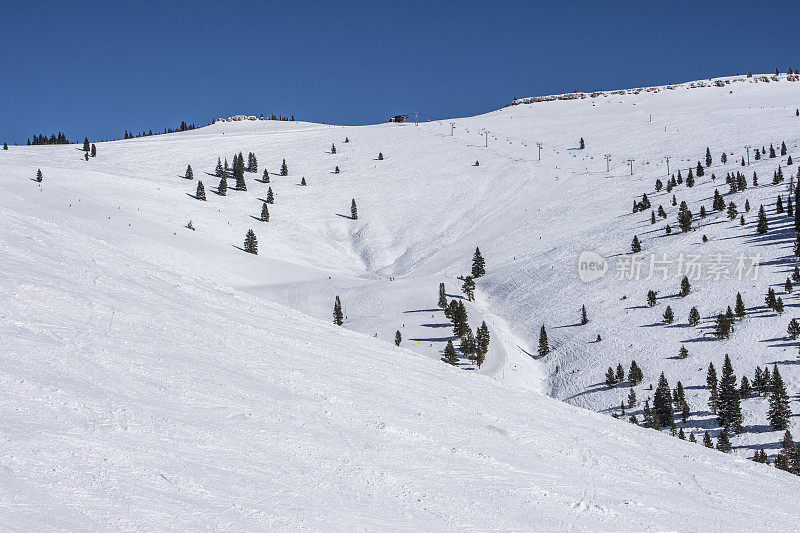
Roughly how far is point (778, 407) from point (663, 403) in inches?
272

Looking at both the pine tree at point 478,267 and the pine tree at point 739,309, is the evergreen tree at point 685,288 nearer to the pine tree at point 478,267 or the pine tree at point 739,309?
the pine tree at point 739,309

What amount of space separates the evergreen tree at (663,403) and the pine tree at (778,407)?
601 centimetres

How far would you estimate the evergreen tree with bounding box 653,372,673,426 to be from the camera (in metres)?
42.1

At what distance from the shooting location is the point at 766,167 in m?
93.2

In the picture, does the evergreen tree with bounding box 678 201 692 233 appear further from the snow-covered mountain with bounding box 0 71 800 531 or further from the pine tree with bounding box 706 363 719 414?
the pine tree with bounding box 706 363 719 414

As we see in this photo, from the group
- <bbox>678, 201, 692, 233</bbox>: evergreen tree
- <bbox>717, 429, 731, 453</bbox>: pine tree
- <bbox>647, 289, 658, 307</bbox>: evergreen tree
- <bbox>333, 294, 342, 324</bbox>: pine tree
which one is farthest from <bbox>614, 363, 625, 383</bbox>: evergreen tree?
<bbox>678, 201, 692, 233</bbox>: evergreen tree

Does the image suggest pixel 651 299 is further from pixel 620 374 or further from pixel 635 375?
pixel 635 375

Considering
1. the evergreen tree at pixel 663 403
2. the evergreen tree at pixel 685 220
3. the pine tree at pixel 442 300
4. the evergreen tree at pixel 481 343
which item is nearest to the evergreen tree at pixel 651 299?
the evergreen tree at pixel 663 403

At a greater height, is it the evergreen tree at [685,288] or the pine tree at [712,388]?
the evergreen tree at [685,288]

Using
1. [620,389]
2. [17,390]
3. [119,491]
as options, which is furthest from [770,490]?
[620,389]

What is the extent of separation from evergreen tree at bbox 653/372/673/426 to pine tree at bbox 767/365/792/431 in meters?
6.01

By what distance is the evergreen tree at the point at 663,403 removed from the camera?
1659 inches

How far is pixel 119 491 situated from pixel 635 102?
190 m
